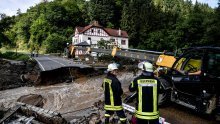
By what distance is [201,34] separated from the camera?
48125 mm

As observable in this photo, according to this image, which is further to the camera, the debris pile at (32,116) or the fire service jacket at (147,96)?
the debris pile at (32,116)

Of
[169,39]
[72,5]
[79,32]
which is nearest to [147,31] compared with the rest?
[169,39]

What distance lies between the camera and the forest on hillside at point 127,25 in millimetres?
49656

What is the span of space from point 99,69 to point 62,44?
142ft

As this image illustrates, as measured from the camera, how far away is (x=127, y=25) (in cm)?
6825

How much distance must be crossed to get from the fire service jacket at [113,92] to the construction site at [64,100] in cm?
114

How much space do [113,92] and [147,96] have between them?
167 cm

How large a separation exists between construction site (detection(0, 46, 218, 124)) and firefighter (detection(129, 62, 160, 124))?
131 centimetres

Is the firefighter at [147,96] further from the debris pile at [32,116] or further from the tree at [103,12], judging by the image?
the tree at [103,12]

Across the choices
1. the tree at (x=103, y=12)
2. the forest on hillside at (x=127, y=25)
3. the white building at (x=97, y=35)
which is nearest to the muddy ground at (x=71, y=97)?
the forest on hillside at (x=127, y=25)

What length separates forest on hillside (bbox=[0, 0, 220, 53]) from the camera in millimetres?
49656

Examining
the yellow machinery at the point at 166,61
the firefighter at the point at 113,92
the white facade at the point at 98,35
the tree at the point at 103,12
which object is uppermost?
the tree at the point at 103,12

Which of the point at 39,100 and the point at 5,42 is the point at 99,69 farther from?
the point at 5,42

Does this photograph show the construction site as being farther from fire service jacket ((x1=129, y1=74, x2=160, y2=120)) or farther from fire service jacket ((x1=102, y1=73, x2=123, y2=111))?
fire service jacket ((x1=129, y1=74, x2=160, y2=120))
